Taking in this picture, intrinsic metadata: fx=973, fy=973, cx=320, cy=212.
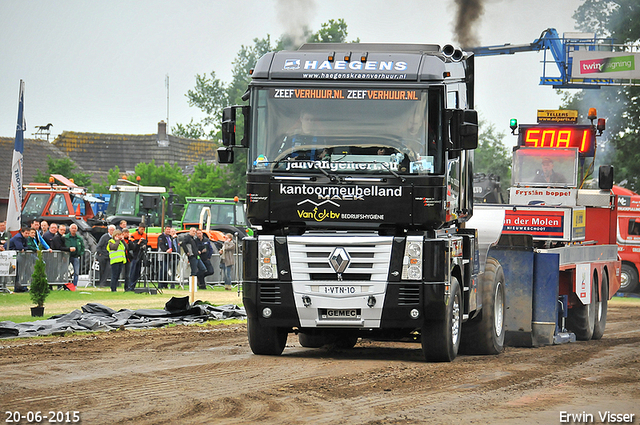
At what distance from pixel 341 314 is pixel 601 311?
787 cm

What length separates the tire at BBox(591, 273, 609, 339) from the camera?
56.8ft

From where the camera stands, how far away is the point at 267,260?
1150 centimetres

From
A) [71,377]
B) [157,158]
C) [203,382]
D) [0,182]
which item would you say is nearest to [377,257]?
Result: [203,382]

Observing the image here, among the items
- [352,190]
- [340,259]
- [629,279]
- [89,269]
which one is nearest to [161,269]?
[89,269]

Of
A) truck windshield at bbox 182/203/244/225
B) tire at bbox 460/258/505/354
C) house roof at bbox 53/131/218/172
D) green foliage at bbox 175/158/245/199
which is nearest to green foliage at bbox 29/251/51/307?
tire at bbox 460/258/505/354

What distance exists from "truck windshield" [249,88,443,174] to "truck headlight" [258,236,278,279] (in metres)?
0.89

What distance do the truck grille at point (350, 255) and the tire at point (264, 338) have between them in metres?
1.18

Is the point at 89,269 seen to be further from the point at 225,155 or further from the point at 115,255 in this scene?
the point at 225,155

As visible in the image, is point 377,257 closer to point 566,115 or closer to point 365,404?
point 365,404

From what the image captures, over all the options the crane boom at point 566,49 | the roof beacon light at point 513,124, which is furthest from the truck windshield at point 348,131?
the crane boom at point 566,49

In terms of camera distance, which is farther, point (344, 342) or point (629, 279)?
point (629, 279)

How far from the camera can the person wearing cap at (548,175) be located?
71.6 feet

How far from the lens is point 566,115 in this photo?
23391 mm

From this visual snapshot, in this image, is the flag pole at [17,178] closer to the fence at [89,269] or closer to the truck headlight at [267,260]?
the fence at [89,269]
